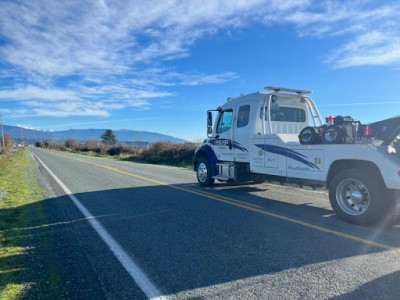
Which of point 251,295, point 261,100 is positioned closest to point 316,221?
point 251,295

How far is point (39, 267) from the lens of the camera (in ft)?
11.8

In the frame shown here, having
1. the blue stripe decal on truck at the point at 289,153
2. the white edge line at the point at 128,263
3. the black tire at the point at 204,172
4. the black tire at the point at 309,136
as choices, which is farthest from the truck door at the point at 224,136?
the white edge line at the point at 128,263

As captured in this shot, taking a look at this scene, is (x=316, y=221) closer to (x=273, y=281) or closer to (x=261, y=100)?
(x=273, y=281)

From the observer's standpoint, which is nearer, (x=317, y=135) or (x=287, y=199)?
(x=317, y=135)

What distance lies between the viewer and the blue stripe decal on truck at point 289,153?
236 inches

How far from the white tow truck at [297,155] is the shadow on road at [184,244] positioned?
550 millimetres

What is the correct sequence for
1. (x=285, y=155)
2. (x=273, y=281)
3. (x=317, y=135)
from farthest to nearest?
1. (x=285, y=155)
2. (x=317, y=135)
3. (x=273, y=281)

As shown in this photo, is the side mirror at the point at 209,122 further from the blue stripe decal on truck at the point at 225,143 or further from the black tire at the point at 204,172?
the black tire at the point at 204,172

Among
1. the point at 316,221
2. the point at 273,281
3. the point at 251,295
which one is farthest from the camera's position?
the point at 316,221

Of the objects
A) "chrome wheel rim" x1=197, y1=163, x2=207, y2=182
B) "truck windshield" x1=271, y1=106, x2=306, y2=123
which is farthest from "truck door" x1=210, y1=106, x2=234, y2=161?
"truck windshield" x1=271, y1=106, x2=306, y2=123

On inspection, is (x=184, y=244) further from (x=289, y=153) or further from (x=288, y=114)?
(x=288, y=114)

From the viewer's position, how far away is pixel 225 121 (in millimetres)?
9125

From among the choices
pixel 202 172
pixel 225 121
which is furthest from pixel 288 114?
pixel 202 172

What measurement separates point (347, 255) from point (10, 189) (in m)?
10.4
